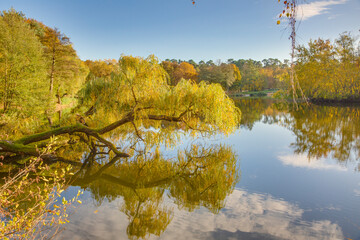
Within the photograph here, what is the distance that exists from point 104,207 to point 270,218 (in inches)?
157

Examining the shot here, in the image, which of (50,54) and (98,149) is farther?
(50,54)

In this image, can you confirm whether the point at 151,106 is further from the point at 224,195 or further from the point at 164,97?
the point at 224,195

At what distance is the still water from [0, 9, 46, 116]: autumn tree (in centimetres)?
884

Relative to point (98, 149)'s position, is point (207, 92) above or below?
above

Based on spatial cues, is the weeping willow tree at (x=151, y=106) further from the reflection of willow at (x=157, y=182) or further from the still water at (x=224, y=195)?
the still water at (x=224, y=195)

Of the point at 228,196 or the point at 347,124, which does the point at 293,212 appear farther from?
the point at 347,124

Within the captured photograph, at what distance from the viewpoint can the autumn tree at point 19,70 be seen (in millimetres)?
13102

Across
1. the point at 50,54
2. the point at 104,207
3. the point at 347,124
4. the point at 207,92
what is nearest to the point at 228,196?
the point at 104,207

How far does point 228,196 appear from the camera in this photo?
6.32 m

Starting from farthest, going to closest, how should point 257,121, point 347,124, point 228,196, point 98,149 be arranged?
point 257,121
point 347,124
point 98,149
point 228,196

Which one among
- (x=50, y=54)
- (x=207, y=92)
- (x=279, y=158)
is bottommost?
(x=279, y=158)

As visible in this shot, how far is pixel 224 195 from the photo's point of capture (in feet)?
20.9

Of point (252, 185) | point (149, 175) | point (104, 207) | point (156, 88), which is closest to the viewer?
point (104, 207)

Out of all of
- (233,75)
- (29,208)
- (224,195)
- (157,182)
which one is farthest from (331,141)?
(233,75)
